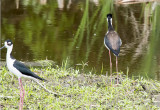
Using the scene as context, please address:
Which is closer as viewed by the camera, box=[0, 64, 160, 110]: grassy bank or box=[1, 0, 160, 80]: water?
box=[0, 64, 160, 110]: grassy bank

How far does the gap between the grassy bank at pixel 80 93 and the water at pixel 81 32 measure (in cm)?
52

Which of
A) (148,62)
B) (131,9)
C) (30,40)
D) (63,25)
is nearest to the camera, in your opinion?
(148,62)

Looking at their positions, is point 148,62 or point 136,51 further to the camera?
point 136,51

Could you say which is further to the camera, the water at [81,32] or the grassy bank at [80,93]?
the water at [81,32]

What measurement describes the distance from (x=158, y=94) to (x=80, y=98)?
0.98 metres

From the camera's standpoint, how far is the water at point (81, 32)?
7.16 m

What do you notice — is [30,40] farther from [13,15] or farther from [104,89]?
[104,89]

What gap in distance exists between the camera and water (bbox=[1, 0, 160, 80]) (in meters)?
7.16

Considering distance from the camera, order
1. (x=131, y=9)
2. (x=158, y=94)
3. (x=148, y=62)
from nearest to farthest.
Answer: (x=158, y=94), (x=148, y=62), (x=131, y=9)

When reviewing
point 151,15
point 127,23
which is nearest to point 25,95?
point 127,23

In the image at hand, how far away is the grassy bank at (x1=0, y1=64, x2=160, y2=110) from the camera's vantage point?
4816 mm

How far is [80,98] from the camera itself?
5062mm

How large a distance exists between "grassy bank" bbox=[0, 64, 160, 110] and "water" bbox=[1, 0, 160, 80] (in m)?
0.52

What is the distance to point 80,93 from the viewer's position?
5176 millimetres
